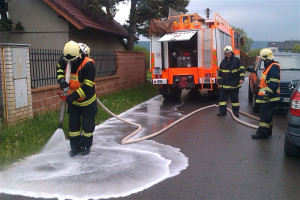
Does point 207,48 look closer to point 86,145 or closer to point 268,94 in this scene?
point 268,94

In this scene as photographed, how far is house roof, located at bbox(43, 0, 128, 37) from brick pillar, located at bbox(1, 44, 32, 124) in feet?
18.7

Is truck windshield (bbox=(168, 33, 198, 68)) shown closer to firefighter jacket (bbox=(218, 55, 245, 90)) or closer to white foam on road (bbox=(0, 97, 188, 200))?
firefighter jacket (bbox=(218, 55, 245, 90))

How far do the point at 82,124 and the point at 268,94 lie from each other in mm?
3499

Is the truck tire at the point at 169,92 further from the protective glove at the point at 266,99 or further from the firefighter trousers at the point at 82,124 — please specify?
the firefighter trousers at the point at 82,124

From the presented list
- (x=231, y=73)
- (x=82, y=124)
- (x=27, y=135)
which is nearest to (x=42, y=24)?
(x=231, y=73)

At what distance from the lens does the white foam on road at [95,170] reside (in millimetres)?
4254

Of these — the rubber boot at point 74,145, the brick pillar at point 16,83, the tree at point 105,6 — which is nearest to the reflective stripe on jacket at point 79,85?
the rubber boot at point 74,145

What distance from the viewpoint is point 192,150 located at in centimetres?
606

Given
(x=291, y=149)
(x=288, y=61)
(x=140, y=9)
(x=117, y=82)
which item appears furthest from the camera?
(x=140, y=9)

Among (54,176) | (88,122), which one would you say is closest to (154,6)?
(88,122)

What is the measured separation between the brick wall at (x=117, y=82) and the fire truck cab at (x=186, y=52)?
2.15 metres

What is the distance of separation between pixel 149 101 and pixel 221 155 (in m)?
7.44

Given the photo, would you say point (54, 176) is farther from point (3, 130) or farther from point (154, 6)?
point (154, 6)

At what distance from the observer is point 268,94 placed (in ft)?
21.1
